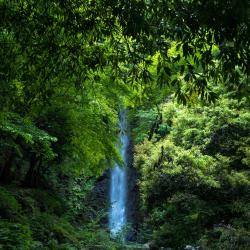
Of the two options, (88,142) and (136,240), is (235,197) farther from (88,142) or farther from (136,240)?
(136,240)

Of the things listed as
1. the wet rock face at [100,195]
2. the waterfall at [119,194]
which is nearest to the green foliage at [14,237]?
the waterfall at [119,194]

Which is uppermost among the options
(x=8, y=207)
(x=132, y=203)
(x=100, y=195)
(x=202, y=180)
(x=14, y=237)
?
(x=100, y=195)

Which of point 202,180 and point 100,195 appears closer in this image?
point 202,180

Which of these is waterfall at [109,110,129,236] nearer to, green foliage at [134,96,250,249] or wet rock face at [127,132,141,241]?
wet rock face at [127,132,141,241]

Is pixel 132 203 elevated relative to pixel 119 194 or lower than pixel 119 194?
lower

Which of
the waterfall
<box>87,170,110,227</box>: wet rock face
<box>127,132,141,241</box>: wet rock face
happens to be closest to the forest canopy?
<box>87,170,110,227</box>: wet rock face

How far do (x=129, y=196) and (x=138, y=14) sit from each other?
2399cm

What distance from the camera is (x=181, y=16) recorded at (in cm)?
360

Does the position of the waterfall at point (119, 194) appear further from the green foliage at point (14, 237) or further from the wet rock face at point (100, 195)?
the green foliage at point (14, 237)

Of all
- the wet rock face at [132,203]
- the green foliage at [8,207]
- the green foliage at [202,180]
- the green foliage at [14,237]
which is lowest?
the green foliage at [14,237]

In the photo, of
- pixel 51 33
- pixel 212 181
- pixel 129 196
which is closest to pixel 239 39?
pixel 51 33

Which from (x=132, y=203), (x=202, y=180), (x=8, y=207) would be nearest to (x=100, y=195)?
(x=132, y=203)

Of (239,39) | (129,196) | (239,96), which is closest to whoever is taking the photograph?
(239,39)

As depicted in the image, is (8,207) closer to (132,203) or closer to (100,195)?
(132,203)
